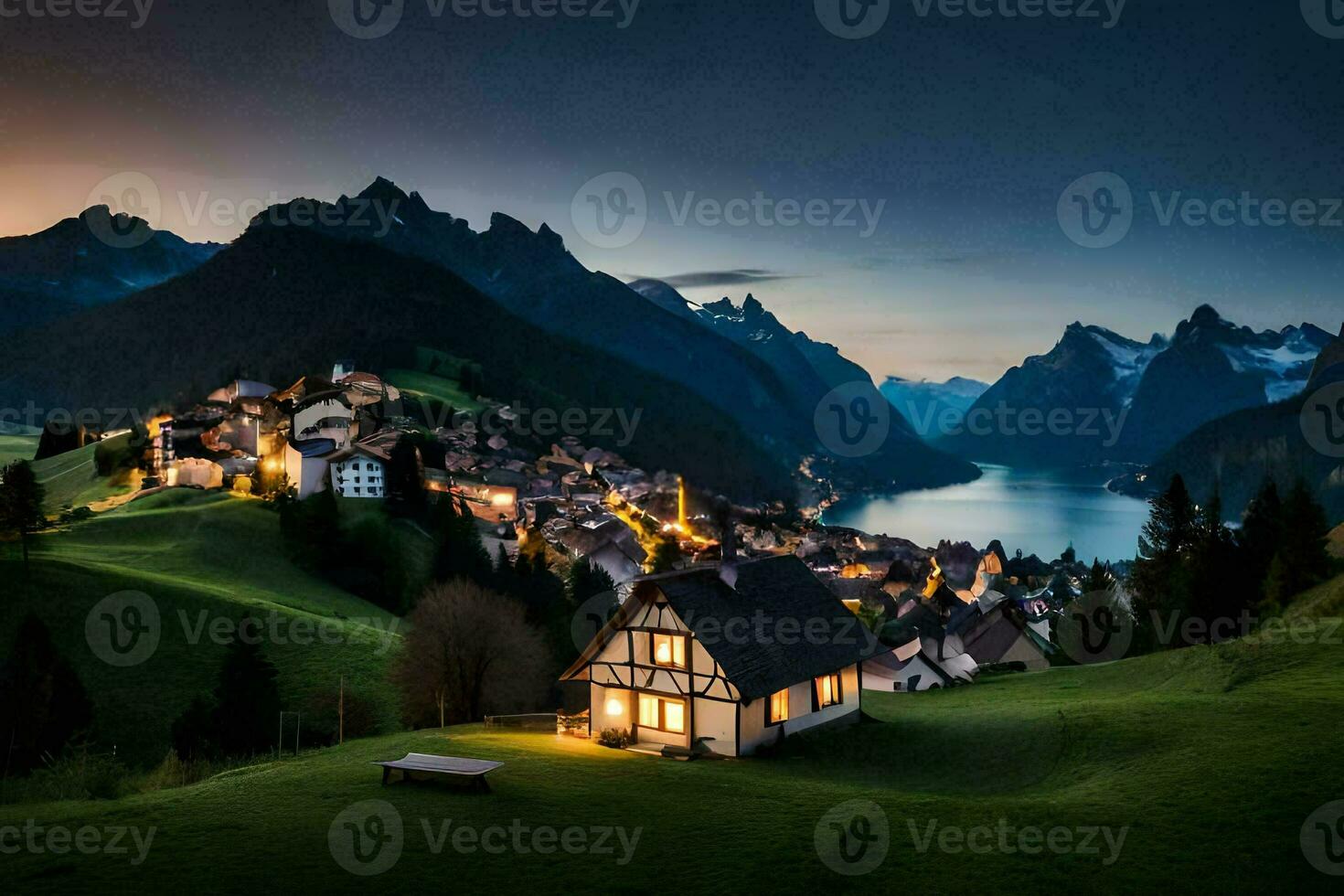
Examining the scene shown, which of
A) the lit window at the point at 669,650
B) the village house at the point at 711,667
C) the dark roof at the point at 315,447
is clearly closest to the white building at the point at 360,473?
the dark roof at the point at 315,447

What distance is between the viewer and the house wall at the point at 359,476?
92.0m

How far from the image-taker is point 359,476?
9244 cm

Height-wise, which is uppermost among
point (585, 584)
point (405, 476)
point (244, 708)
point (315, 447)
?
point (315, 447)

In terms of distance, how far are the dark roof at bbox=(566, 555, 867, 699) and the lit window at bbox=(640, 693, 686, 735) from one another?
2483mm

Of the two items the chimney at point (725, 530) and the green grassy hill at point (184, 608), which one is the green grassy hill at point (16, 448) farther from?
the chimney at point (725, 530)

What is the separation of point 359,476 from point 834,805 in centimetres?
8001

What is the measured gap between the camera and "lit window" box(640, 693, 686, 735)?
30.8m

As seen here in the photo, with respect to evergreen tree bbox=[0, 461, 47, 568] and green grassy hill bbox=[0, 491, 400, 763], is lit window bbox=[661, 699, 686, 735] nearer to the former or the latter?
green grassy hill bbox=[0, 491, 400, 763]

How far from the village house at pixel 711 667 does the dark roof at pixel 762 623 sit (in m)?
0.05

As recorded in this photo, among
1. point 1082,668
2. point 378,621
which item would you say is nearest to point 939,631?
point 1082,668

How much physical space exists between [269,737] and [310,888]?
23.3 metres

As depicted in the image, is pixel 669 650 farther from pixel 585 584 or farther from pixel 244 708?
pixel 585 584

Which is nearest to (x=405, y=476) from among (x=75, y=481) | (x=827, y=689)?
(x=75, y=481)

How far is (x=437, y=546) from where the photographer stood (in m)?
77.1
